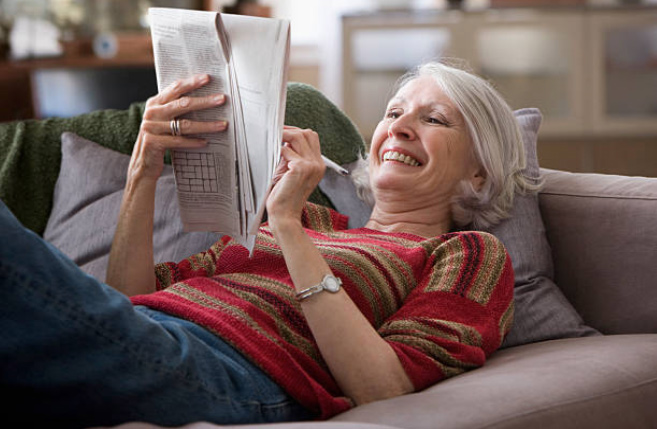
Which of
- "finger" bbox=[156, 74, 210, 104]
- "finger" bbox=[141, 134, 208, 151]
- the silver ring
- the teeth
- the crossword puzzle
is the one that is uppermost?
"finger" bbox=[156, 74, 210, 104]

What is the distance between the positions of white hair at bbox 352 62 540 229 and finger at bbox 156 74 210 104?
0.51 m

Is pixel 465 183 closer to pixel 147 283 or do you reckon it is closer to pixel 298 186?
pixel 298 186

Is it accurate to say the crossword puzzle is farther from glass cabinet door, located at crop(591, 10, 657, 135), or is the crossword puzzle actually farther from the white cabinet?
glass cabinet door, located at crop(591, 10, 657, 135)

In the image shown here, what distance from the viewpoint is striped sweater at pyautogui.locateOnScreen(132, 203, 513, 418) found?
3.71 ft

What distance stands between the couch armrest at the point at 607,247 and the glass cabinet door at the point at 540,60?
3.07 m

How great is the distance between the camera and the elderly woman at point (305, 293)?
958 mm

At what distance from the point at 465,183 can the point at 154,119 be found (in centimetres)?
58

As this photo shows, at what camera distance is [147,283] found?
141cm

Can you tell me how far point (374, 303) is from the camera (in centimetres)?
127

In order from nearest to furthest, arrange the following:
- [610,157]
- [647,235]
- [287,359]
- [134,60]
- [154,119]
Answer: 1. [287,359]
2. [154,119]
3. [647,235]
4. [610,157]
5. [134,60]

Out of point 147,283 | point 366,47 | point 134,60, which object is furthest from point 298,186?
point 134,60

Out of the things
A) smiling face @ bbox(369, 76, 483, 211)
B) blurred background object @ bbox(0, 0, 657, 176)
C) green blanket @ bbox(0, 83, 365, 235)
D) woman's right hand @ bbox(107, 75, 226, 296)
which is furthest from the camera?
blurred background object @ bbox(0, 0, 657, 176)

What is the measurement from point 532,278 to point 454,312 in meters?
0.33

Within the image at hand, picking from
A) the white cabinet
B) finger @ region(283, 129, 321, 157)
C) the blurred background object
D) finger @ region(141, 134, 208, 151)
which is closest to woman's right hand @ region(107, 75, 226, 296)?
finger @ region(141, 134, 208, 151)
